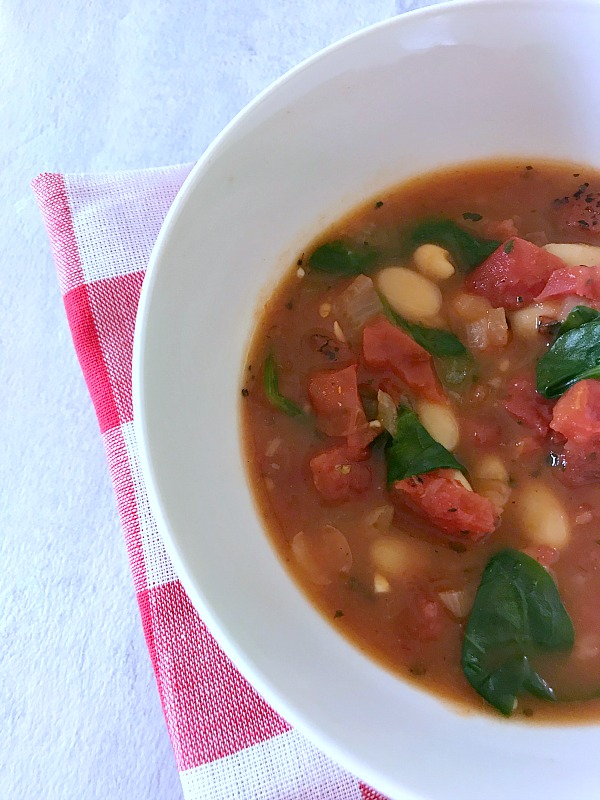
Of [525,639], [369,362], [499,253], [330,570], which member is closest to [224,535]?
[330,570]

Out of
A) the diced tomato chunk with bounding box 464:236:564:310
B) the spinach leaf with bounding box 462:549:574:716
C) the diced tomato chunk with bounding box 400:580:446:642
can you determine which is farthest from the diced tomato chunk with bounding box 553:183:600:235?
Result: the diced tomato chunk with bounding box 400:580:446:642

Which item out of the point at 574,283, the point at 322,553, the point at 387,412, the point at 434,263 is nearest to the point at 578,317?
the point at 574,283

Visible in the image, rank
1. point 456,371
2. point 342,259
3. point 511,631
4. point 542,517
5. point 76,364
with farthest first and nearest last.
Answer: point 76,364
point 342,259
point 456,371
point 542,517
point 511,631

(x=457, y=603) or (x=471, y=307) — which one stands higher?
(x=471, y=307)

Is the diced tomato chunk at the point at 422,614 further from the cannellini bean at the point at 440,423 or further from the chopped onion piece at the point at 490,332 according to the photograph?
the chopped onion piece at the point at 490,332

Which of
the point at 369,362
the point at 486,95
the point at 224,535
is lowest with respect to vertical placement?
the point at 224,535

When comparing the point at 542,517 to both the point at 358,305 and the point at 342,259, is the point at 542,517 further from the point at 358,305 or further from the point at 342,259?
the point at 342,259

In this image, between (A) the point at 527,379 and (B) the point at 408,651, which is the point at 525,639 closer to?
(B) the point at 408,651

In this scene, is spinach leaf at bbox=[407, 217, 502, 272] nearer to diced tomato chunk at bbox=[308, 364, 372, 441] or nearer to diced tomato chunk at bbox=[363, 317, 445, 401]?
diced tomato chunk at bbox=[363, 317, 445, 401]
